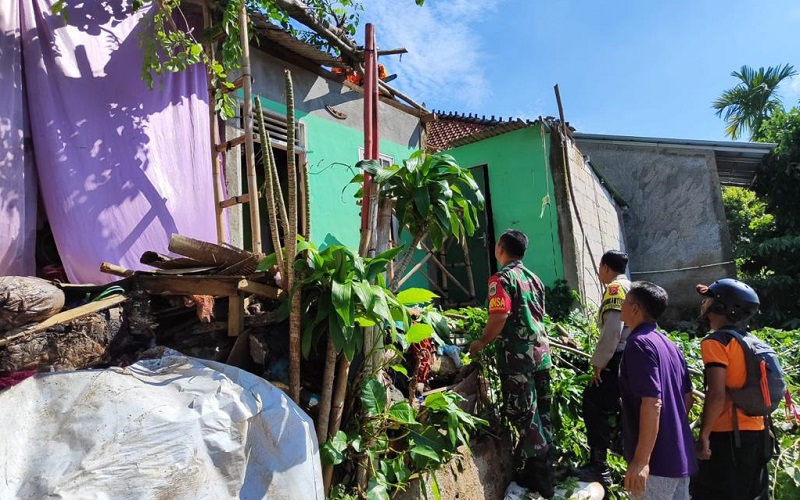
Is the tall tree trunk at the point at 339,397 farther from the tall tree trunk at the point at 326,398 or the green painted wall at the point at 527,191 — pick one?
the green painted wall at the point at 527,191

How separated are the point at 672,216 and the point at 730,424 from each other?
10092mm

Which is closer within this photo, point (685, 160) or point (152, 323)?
point (152, 323)

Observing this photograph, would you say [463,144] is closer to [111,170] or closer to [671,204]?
[671,204]

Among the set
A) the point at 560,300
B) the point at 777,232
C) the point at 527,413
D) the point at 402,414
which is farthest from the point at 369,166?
the point at 777,232

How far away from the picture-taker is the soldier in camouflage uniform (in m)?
3.29

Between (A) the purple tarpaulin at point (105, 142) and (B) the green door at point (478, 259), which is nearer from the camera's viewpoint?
(A) the purple tarpaulin at point (105, 142)

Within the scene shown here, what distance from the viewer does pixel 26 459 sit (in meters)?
1.79

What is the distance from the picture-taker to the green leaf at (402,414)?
2.67 metres

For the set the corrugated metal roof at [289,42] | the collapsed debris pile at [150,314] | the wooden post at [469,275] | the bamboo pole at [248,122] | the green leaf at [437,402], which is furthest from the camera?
the wooden post at [469,275]

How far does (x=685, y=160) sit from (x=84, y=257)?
11.9m

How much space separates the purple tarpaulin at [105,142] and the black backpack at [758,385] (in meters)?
3.74

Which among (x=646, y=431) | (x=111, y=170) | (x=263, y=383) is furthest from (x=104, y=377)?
(x=646, y=431)

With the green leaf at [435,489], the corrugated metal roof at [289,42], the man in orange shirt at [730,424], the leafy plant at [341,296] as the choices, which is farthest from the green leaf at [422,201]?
the corrugated metal roof at [289,42]

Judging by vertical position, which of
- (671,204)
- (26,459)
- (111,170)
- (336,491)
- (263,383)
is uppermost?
(671,204)
